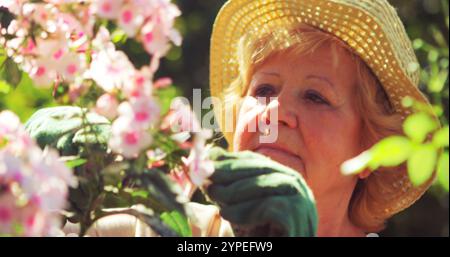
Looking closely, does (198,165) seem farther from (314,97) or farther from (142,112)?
(314,97)

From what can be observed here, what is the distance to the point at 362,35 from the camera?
2.27 m

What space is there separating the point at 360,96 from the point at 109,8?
1111mm

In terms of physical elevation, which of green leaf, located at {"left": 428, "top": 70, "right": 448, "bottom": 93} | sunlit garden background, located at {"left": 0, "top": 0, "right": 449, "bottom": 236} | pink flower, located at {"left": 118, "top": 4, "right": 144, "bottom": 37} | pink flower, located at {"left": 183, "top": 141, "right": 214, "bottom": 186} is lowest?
sunlit garden background, located at {"left": 0, "top": 0, "right": 449, "bottom": 236}

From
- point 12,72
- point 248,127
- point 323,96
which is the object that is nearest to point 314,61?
point 323,96

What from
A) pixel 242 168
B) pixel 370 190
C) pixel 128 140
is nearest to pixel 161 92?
pixel 128 140

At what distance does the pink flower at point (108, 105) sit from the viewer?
136 centimetres

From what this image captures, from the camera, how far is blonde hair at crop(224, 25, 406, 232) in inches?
90.4

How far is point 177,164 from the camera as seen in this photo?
1.46m

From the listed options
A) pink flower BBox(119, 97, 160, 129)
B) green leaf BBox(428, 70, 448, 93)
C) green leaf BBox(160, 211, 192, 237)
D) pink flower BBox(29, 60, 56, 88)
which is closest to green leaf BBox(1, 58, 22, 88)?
pink flower BBox(29, 60, 56, 88)

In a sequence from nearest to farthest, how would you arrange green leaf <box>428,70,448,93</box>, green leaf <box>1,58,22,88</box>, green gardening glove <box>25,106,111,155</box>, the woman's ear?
green gardening glove <box>25,106,111,155</box> < green leaf <box>1,58,22,88</box> < the woman's ear < green leaf <box>428,70,448,93</box>

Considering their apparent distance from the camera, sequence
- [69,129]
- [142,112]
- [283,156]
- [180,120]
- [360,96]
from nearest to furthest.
Result: 1. [142,112]
2. [180,120]
3. [69,129]
4. [283,156]
5. [360,96]

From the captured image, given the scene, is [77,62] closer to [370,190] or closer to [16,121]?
[16,121]

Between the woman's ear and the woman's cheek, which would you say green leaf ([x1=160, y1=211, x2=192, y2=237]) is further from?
the woman's ear
